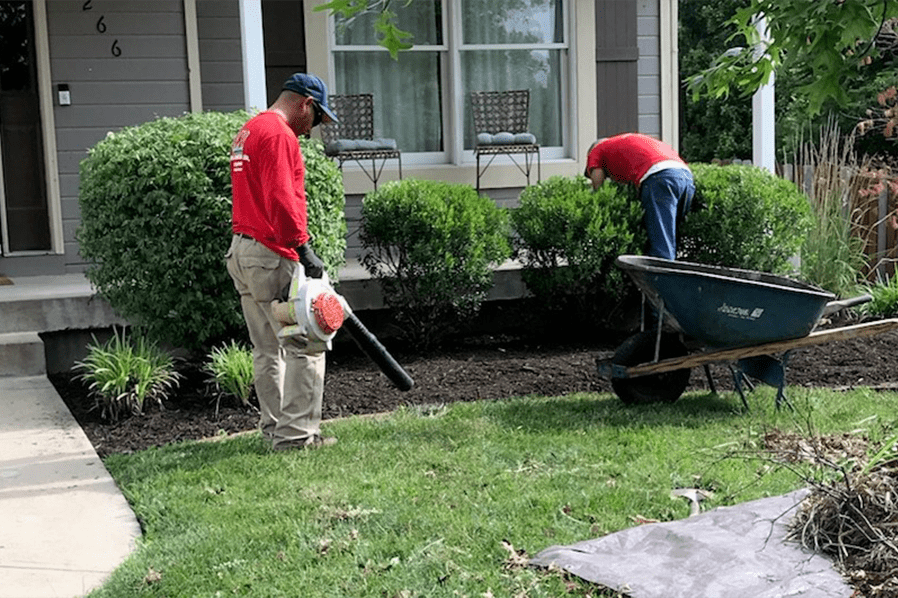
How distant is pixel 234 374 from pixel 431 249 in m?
1.96

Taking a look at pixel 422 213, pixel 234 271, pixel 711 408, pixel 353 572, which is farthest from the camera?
pixel 422 213

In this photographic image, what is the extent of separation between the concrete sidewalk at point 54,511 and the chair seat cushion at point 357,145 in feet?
12.4

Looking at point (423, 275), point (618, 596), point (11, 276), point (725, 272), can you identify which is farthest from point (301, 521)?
point (11, 276)

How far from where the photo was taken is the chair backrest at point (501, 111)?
10.9m

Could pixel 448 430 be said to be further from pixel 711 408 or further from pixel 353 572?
pixel 353 572

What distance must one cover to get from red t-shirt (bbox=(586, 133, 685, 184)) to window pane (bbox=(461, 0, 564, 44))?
10.4 ft

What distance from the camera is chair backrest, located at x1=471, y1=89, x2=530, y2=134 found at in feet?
35.7

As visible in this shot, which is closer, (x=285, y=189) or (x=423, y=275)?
(x=285, y=189)

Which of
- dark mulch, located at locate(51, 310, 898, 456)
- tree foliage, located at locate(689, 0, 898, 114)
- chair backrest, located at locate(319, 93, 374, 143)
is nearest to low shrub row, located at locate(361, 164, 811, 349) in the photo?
dark mulch, located at locate(51, 310, 898, 456)

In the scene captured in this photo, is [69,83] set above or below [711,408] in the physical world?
above

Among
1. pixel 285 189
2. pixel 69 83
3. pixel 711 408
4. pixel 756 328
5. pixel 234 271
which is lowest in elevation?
pixel 711 408

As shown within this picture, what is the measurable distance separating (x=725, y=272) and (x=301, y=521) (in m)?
3.27

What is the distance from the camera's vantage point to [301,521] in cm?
492

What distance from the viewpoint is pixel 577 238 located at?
871 centimetres
